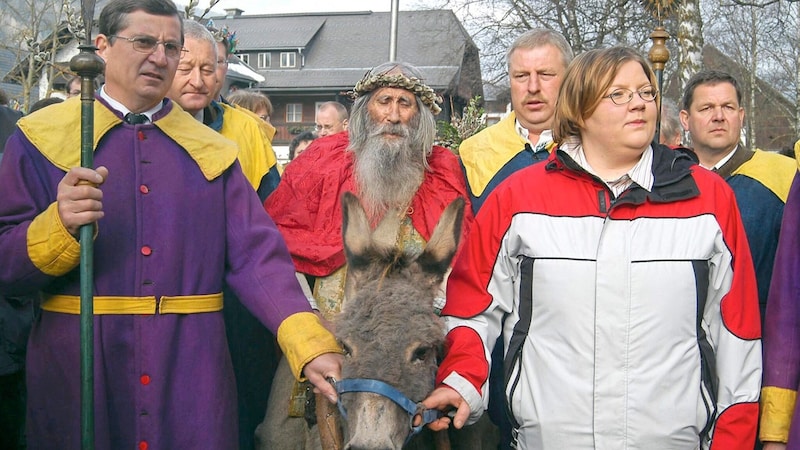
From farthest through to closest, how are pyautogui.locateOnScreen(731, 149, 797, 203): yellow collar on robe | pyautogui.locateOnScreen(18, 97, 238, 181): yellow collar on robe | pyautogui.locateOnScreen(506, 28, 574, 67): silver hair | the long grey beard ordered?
1. pyautogui.locateOnScreen(506, 28, 574, 67): silver hair
2. pyautogui.locateOnScreen(731, 149, 797, 203): yellow collar on robe
3. the long grey beard
4. pyautogui.locateOnScreen(18, 97, 238, 181): yellow collar on robe

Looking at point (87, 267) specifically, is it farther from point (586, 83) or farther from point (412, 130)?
point (412, 130)

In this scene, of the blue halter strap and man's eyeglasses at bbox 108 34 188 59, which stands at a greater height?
man's eyeglasses at bbox 108 34 188 59

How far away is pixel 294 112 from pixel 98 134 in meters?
48.8

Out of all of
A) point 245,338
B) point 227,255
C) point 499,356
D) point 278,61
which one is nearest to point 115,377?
point 227,255

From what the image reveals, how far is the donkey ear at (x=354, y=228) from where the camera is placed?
11.8 ft

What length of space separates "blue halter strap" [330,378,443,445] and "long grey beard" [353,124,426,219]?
1645mm

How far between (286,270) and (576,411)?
1.35 meters

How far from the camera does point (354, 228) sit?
144 inches

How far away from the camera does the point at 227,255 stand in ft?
11.9

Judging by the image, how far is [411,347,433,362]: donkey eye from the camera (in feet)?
10.5

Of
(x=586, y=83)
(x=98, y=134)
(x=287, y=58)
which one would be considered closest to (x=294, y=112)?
(x=287, y=58)

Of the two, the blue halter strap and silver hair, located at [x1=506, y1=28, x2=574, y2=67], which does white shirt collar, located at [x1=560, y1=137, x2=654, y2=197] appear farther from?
silver hair, located at [x1=506, y1=28, x2=574, y2=67]

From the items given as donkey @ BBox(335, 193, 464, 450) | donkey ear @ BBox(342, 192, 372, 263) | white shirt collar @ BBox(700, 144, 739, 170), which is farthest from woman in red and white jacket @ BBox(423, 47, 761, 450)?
white shirt collar @ BBox(700, 144, 739, 170)

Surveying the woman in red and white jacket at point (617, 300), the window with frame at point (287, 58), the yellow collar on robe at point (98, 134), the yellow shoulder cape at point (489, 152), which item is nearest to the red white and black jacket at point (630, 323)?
the woman in red and white jacket at point (617, 300)
